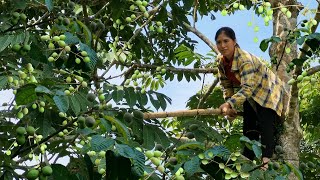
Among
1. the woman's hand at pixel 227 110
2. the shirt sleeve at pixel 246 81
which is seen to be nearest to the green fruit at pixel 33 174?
the woman's hand at pixel 227 110

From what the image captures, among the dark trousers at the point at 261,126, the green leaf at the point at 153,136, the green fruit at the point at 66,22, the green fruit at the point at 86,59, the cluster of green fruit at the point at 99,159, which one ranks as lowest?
the dark trousers at the point at 261,126

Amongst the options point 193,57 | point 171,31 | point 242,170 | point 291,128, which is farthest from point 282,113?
point 242,170

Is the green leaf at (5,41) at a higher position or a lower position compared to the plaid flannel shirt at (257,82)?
higher

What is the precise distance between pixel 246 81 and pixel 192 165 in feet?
5.38

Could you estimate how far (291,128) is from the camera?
3510 mm

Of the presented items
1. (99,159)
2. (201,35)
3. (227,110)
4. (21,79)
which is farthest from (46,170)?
(201,35)

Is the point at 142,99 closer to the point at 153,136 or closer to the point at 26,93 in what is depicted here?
the point at 153,136

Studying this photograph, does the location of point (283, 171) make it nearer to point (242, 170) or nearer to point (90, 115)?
point (242, 170)

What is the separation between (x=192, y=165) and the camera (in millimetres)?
1899

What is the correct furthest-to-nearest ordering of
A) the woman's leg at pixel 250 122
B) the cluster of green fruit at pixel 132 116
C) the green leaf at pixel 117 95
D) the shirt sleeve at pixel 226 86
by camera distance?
the shirt sleeve at pixel 226 86 → the woman's leg at pixel 250 122 → the green leaf at pixel 117 95 → the cluster of green fruit at pixel 132 116

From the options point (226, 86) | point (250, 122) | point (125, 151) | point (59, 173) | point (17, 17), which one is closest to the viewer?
point (125, 151)

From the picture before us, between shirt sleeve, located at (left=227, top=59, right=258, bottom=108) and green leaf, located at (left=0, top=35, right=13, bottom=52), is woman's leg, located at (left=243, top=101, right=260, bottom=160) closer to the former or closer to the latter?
shirt sleeve, located at (left=227, top=59, right=258, bottom=108)

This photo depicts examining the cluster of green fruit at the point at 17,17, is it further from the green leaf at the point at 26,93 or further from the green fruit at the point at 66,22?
the green leaf at the point at 26,93

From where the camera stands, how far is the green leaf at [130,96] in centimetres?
298
